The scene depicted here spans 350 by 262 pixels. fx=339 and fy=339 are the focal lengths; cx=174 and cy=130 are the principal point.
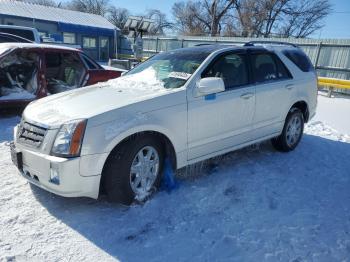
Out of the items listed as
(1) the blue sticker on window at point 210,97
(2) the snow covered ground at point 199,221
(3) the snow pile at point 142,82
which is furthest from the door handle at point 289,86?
(3) the snow pile at point 142,82

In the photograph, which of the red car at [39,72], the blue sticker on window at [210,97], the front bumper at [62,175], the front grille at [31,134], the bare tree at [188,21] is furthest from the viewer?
the bare tree at [188,21]

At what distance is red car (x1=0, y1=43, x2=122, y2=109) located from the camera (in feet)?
22.2

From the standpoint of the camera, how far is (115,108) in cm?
334

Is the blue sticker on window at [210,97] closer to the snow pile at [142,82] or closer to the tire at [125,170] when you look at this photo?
the snow pile at [142,82]

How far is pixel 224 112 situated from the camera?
4234 mm

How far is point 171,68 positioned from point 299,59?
2.56 meters

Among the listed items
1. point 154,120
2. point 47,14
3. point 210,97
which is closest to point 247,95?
point 210,97

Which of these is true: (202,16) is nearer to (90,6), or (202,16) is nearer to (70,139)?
(90,6)

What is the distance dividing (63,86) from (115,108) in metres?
4.73

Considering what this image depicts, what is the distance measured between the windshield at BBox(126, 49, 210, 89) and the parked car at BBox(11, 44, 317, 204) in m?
0.01

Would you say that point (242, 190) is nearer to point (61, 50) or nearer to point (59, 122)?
point (59, 122)

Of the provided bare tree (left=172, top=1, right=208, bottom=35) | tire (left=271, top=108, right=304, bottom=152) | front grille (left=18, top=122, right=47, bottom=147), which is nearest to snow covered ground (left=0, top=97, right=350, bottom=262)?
front grille (left=18, top=122, right=47, bottom=147)

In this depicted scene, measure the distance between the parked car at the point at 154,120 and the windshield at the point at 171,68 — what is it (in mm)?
15

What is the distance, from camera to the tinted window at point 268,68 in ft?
16.0
